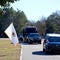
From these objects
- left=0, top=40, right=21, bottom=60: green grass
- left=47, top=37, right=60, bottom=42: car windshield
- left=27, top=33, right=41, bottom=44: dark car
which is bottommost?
left=27, top=33, right=41, bottom=44: dark car

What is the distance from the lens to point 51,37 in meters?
28.0

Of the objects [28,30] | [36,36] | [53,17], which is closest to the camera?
[36,36]

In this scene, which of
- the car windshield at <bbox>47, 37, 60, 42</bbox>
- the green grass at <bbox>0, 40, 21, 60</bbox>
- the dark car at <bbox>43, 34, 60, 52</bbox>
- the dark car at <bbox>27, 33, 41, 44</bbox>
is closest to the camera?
the green grass at <bbox>0, 40, 21, 60</bbox>

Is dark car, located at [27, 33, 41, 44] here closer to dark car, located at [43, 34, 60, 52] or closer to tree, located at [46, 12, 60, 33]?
dark car, located at [43, 34, 60, 52]

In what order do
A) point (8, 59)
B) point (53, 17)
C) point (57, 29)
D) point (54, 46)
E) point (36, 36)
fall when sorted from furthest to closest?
1. point (53, 17)
2. point (57, 29)
3. point (36, 36)
4. point (54, 46)
5. point (8, 59)

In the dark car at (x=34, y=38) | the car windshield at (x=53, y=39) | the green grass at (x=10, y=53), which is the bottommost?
the dark car at (x=34, y=38)

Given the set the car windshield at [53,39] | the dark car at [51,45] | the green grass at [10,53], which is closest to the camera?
the green grass at [10,53]

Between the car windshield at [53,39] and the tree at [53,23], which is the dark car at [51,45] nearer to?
the car windshield at [53,39]

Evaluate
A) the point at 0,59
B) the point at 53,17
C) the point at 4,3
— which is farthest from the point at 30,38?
the point at 53,17

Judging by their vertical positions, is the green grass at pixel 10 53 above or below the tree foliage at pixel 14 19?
below

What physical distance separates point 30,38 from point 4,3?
88.3ft

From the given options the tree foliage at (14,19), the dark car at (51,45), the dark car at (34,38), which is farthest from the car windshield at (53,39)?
the tree foliage at (14,19)

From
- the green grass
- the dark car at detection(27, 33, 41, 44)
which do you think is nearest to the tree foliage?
the dark car at detection(27, 33, 41, 44)

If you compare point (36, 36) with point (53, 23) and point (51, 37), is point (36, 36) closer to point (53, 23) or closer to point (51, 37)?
point (51, 37)
